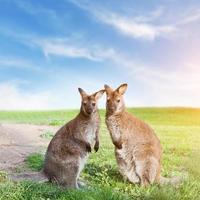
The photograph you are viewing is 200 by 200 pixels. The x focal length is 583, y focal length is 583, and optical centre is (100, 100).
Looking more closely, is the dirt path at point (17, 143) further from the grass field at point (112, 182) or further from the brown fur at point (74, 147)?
the brown fur at point (74, 147)

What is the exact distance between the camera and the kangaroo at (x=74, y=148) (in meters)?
11.0

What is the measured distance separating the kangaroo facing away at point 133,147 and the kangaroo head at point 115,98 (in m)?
0.03

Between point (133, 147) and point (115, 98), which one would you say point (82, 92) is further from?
point (133, 147)


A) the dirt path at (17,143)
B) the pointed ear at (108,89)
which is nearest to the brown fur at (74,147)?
the pointed ear at (108,89)

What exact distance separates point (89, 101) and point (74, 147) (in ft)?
3.14

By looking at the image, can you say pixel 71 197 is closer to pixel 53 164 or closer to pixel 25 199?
pixel 25 199

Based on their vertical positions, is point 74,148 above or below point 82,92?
below

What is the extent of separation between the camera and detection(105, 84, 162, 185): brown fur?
11.4 meters

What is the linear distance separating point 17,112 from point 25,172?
26.4 m

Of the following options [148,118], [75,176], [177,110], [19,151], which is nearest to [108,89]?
[75,176]

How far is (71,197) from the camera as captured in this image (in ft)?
31.4

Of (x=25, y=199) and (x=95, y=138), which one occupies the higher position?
(x=95, y=138)

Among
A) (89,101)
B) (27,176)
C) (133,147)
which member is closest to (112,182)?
(133,147)

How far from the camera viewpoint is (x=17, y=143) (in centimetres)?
1800
